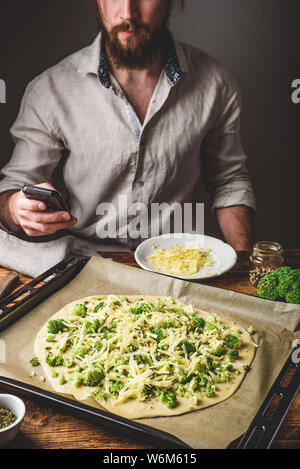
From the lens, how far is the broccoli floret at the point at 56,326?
162 cm

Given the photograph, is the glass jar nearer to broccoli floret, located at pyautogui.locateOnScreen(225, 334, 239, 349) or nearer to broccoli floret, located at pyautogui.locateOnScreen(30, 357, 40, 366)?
broccoli floret, located at pyautogui.locateOnScreen(225, 334, 239, 349)

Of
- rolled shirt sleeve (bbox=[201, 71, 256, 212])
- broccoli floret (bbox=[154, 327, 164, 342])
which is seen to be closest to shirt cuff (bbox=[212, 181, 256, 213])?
rolled shirt sleeve (bbox=[201, 71, 256, 212])

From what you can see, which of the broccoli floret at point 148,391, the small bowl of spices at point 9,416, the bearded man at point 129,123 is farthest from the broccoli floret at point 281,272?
the small bowl of spices at point 9,416

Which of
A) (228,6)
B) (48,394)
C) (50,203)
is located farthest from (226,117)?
(48,394)

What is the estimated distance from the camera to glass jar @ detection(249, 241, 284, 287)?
1889 millimetres

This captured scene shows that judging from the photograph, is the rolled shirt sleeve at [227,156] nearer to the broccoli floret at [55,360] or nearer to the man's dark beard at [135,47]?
the man's dark beard at [135,47]

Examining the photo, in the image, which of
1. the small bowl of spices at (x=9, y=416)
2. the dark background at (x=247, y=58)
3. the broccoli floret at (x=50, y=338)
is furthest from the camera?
the dark background at (x=247, y=58)

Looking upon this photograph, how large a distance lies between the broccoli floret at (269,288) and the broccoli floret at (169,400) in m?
0.60

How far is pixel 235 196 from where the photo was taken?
269cm

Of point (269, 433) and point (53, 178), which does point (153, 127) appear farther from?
point (269, 433)

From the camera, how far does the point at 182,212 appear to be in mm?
2795

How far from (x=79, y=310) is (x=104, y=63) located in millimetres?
1431

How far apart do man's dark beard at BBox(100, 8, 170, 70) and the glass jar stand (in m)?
1.31

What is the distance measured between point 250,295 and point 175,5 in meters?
2.08
